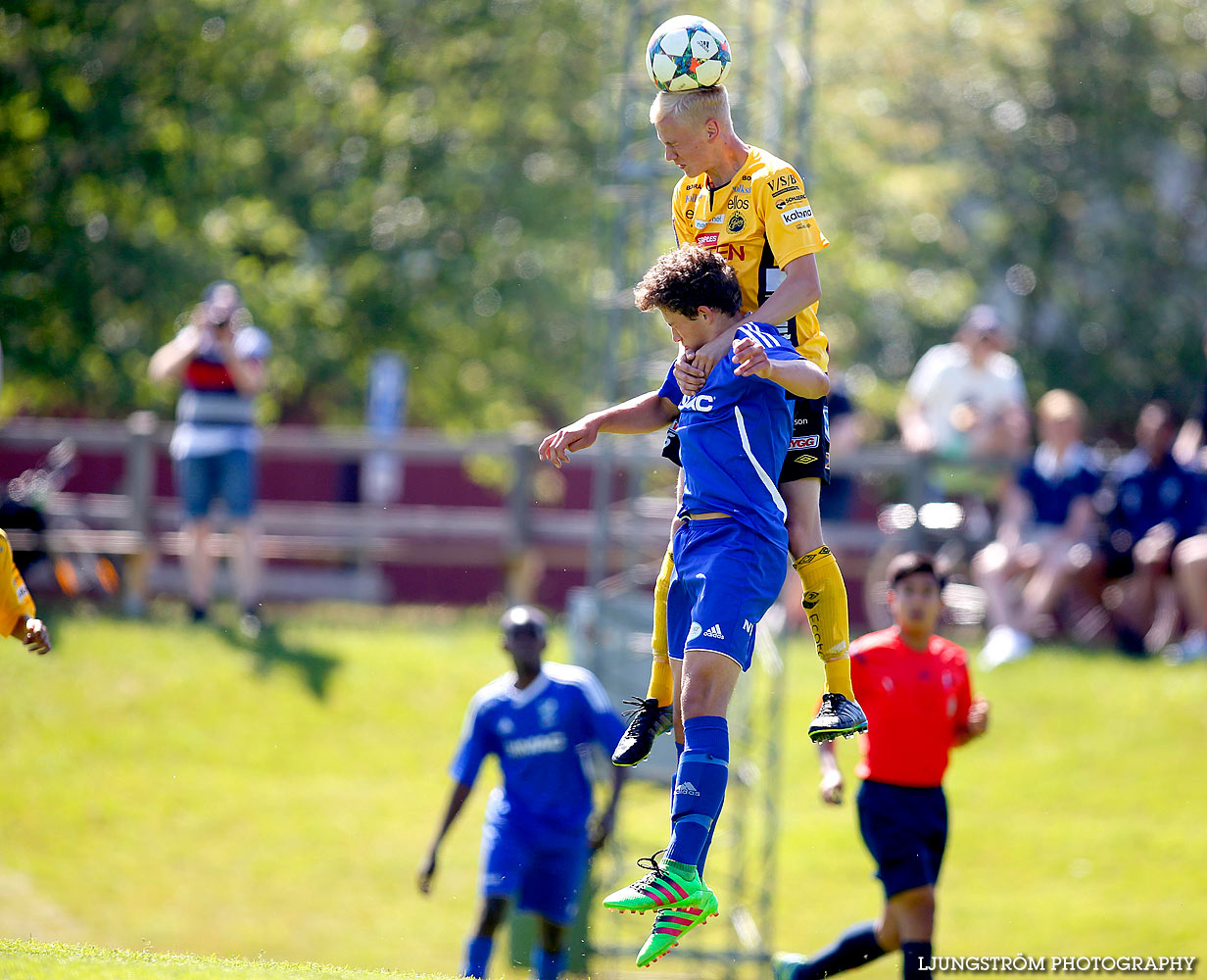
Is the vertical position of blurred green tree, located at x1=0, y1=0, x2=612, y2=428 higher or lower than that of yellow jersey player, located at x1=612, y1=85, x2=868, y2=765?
higher

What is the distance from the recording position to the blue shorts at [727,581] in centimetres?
546

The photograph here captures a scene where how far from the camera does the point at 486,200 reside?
21.9 metres

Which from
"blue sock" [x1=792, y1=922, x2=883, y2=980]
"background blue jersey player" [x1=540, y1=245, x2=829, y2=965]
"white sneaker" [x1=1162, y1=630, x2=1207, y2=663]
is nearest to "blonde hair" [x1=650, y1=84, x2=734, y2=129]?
"background blue jersey player" [x1=540, y1=245, x2=829, y2=965]

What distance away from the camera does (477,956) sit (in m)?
8.70

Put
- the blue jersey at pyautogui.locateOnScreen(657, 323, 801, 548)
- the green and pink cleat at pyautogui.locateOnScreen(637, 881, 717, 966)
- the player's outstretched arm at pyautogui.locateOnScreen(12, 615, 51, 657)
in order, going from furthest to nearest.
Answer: the player's outstretched arm at pyautogui.locateOnScreen(12, 615, 51, 657) < the blue jersey at pyautogui.locateOnScreen(657, 323, 801, 548) < the green and pink cleat at pyautogui.locateOnScreen(637, 881, 717, 966)

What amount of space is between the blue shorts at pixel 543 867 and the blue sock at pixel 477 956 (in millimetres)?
360

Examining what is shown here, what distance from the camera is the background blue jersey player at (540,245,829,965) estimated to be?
5.32 meters

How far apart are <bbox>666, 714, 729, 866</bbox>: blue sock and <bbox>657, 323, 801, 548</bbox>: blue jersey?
0.76 metres

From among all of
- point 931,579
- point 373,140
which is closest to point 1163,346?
point 373,140

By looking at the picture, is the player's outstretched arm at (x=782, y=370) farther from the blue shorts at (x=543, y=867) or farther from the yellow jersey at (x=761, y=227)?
the blue shorts at (x=543, y=867)

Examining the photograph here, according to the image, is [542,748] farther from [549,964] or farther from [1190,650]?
[1190,650]

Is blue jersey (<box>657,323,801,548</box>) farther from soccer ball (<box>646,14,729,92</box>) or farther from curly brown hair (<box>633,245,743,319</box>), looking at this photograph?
soccer ball (<box>646,14,729,92</box>)

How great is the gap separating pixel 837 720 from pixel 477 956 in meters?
3.99

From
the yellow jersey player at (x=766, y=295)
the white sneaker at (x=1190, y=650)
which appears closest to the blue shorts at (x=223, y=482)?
the yellow jersey player at (x=766, y=295)
